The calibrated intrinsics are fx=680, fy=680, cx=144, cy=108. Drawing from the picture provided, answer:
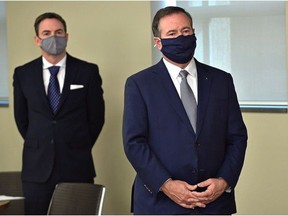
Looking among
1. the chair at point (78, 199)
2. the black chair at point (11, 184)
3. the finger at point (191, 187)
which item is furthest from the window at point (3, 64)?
the finger at point (191, 187)

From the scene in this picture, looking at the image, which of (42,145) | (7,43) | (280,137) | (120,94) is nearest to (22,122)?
(42,145)

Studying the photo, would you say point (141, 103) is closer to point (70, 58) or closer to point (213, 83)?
point (213, 83)

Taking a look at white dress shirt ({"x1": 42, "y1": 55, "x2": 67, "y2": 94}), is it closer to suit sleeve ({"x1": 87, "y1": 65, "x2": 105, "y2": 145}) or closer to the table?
suit sleeve ({"x1": 87, "y1": 65, "x2": 105, "y2": 145})

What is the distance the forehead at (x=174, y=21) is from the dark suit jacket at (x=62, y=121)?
159cm

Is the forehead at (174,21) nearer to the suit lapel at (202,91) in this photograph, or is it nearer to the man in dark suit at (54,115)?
the suit lapel at (202,91)

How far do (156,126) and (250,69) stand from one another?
1902 mm

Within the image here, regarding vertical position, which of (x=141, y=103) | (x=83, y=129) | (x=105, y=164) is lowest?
(x=105, y=164)

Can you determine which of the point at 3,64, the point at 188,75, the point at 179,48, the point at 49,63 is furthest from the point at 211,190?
the point at 3,64

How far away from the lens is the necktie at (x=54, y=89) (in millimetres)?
4785

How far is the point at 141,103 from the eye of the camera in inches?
128

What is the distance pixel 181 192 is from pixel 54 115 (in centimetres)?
185

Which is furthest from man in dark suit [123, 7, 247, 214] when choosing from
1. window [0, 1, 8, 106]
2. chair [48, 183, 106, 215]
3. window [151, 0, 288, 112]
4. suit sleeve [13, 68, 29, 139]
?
window [0, 1, 8, 106]

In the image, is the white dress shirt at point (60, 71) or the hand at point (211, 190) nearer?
the hand at point (211, 190)

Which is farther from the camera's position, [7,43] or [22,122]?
[7,43]
